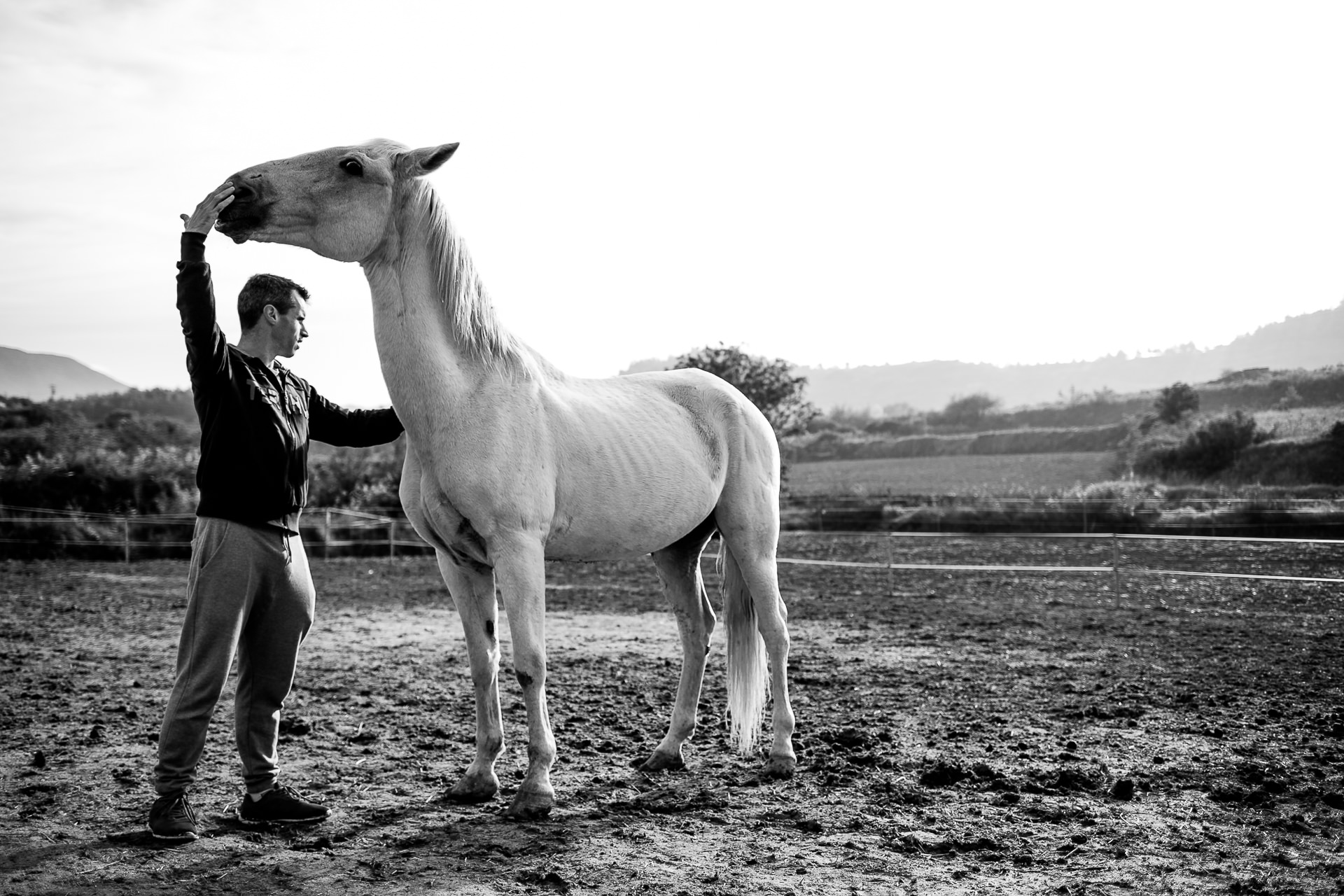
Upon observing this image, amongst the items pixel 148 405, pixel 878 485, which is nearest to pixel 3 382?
pixel 148 405

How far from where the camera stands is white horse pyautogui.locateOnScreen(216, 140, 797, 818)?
3.17 m

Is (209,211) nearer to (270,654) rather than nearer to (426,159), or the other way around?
(426,159)

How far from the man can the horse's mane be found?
1.63 feet

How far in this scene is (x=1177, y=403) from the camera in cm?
2695

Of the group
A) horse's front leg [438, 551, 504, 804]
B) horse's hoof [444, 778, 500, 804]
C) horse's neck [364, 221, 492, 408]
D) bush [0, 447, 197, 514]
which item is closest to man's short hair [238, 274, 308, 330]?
horse's neck [364, 221, 492, 408]

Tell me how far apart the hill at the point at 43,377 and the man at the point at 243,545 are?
43.7 m

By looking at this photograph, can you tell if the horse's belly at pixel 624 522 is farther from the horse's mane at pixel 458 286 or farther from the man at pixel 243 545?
the man at pixel 243 545

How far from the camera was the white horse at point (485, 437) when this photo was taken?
3168 mm

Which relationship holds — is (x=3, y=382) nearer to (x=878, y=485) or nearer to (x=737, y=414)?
(x=878, y=485)

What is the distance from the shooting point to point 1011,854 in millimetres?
2846

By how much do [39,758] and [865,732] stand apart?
3.55 metres

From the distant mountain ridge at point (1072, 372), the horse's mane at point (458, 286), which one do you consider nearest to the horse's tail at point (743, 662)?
the horse's mane at point (458, 286)

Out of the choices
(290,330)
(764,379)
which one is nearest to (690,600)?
(290,330)

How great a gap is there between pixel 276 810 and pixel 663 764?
1.51 m
